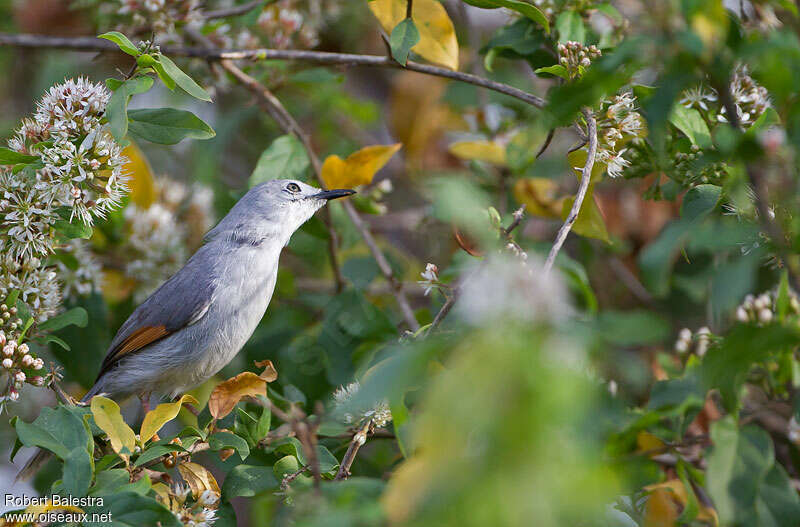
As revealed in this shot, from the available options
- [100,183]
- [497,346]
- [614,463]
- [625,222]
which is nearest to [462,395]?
[497,346]

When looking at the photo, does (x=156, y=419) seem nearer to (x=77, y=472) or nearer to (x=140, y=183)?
(x=77, y=472)

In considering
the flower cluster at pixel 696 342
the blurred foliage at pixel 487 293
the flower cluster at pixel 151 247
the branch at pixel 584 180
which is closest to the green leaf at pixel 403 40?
the blurred foliage at pixel 487 293

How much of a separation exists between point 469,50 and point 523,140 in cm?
182

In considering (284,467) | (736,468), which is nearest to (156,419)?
(284,467)

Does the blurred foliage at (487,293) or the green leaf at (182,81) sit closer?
the blurred foliage at (487,293)

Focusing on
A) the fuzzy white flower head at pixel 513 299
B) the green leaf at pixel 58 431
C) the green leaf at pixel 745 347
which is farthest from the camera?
the green leaf at pixel 58 431

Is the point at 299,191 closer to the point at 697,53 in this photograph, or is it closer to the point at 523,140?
the point at 523,140

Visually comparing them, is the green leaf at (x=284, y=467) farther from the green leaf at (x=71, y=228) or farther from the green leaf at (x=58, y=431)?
the green leaf at (x=71, y=228)

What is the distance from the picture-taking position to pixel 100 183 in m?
2.50

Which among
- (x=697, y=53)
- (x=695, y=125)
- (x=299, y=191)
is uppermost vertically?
(x=697, y=53)

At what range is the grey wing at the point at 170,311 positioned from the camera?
3.13 metres

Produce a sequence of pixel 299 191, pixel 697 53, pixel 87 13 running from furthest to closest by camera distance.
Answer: pixel 87 13 < pixel 299 191 < pixel 697 53

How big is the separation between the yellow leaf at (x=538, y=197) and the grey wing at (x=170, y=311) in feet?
5.07

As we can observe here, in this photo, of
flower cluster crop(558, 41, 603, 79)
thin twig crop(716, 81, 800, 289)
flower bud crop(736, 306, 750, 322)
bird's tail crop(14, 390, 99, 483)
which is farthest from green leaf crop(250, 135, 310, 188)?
thin twig crop(716, 81, 800, 289)
